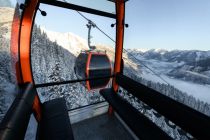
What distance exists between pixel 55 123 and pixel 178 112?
54.3 inches

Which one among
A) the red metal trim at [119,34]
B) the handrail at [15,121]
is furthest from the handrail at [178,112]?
the handrail at [15,121]

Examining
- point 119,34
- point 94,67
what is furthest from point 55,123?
point 94,67

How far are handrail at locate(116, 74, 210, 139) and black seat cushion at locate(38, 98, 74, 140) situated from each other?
1022 millimetres

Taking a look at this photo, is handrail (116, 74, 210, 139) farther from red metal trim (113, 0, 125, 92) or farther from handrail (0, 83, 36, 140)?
handrail (0, 83, 36, 140)

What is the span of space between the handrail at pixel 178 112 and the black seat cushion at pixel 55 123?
102 centimetres

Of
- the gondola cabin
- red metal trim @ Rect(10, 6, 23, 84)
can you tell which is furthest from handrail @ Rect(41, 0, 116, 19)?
the gondola cabin

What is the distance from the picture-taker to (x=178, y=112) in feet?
4.04

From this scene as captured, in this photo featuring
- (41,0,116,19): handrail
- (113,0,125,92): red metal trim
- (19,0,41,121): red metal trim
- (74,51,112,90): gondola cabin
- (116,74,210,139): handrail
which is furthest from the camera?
(74,51,112,90): gondola cabin

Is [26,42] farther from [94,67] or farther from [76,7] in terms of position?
[94,67]

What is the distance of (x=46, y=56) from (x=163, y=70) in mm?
143916

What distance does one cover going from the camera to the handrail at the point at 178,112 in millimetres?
1002

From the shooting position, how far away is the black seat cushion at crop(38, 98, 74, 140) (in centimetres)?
138

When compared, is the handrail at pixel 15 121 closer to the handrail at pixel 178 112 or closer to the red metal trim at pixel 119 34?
the handrail at pixel 178 112

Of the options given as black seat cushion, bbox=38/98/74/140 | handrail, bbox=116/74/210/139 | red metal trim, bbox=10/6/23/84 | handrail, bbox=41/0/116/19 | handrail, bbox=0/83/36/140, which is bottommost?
black seat cushion, bbox=38/98/74/140
